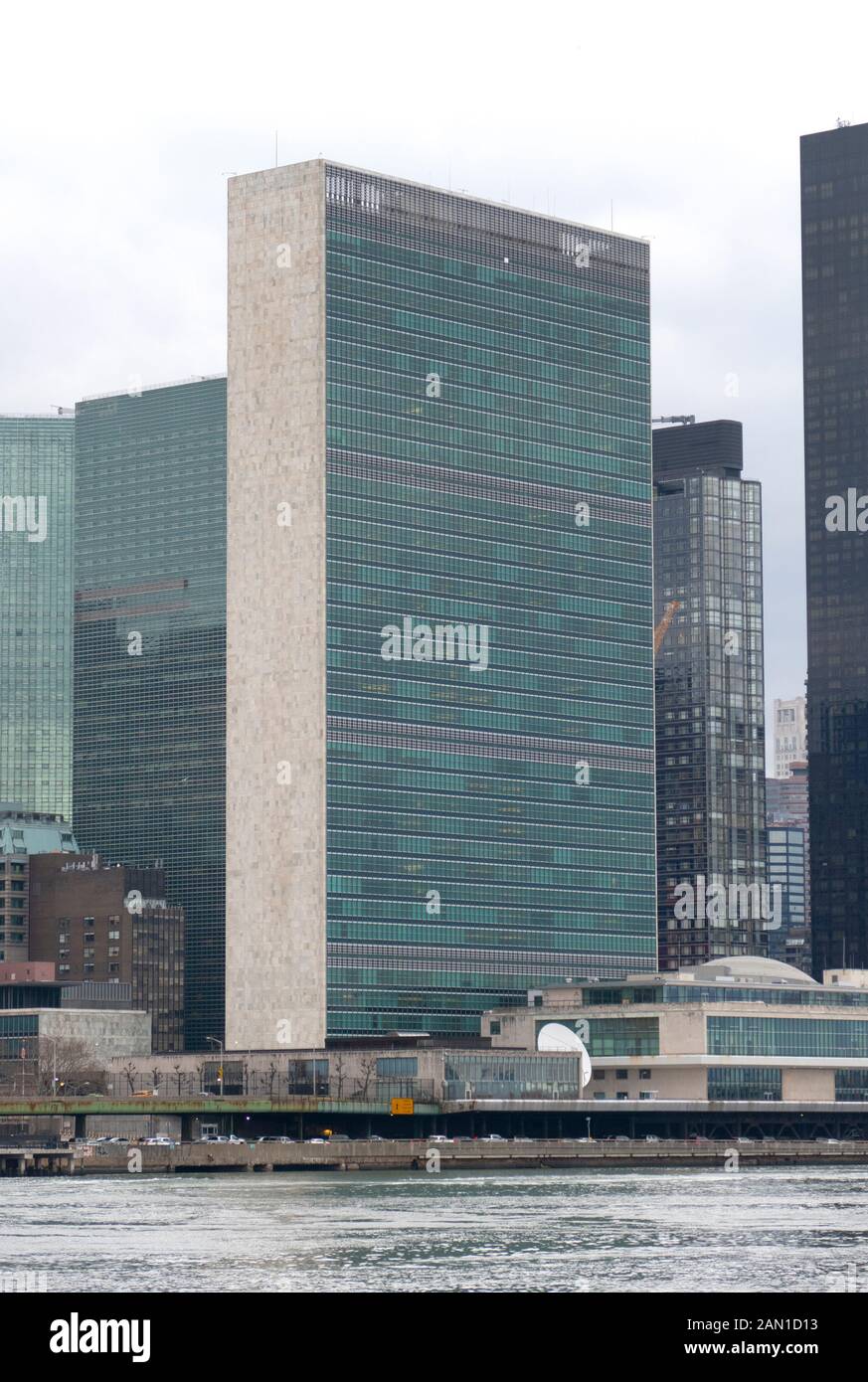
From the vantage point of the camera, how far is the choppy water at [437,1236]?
285 ft

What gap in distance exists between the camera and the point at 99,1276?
8794 cm

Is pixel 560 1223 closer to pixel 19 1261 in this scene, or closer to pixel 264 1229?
pixel 264 1229

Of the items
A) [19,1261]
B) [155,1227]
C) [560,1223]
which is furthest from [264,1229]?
[19,1261]

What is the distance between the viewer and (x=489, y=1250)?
102 meters

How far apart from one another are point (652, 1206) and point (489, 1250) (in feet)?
136

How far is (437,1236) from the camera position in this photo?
11144 cm

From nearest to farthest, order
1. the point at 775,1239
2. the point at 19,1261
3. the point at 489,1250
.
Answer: the point at 19,1261 → the point at 489,1250 → the point at 775,1239

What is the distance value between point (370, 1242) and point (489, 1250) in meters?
6.73

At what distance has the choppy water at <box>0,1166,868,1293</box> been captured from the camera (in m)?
86.9

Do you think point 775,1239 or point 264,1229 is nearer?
point 775,1239
